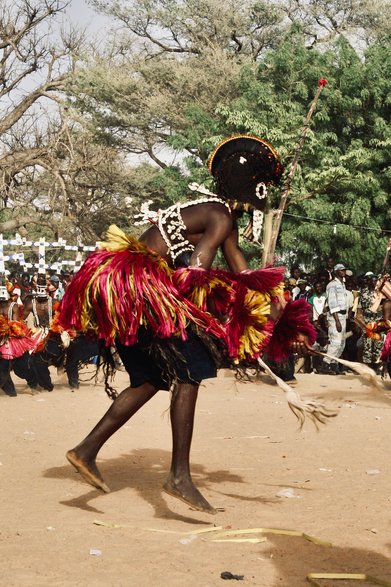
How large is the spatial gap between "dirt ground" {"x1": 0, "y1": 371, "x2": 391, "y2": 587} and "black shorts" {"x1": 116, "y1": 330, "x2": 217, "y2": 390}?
2.30 feet

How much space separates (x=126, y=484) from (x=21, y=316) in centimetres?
748

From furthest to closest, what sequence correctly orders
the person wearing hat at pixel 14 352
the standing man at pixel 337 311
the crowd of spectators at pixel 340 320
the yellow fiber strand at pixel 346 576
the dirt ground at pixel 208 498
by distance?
the standing man at pixel 337 311 → the crowd of spectators at pixel 340 320 → the person wearing hat at pixel 14 352 → the dirt ground at pixel 208 498 → the yellow fiber strand at pixel 346 576

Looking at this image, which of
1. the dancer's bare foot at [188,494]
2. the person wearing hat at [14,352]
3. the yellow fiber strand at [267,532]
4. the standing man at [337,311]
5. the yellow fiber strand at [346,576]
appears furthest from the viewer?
the standing man at [337,311]

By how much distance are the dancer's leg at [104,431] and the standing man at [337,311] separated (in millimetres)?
10099

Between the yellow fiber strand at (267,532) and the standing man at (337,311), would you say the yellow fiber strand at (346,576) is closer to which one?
the yellow fiber strand at (267,532)

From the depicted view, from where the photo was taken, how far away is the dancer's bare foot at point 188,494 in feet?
17.5

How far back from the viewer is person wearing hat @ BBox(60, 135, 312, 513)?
17.5 feet

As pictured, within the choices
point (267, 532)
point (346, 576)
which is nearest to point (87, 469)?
point (267, 532)

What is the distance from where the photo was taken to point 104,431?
223 inches

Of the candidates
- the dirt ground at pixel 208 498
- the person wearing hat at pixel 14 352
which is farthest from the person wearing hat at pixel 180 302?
the person wearing hat at pixel 14 352

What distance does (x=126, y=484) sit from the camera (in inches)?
240

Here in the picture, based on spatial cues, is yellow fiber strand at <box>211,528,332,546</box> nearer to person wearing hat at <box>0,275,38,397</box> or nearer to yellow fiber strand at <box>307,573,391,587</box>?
yellow fiber strand at <box>307,573,391,587</box>

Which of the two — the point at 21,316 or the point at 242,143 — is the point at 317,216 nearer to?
the point at 21,316

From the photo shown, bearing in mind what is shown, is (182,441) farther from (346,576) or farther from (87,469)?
(346,576)
